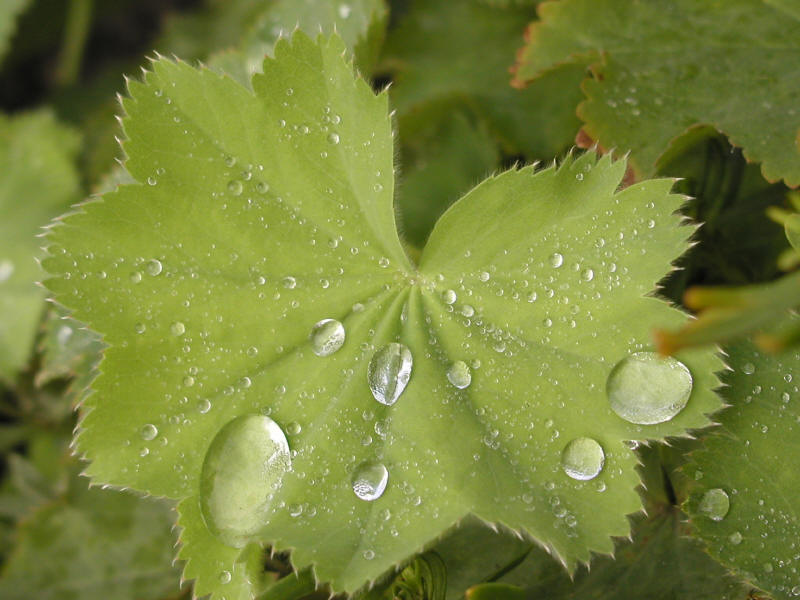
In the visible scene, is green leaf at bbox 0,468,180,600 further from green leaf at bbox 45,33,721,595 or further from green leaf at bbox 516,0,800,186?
green leaf at bbox 516,0,800,186

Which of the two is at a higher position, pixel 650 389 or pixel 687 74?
pixel 687 74

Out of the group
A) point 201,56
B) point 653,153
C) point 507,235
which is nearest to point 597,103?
point 653,153

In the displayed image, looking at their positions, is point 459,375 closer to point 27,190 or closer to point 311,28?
point 311,28

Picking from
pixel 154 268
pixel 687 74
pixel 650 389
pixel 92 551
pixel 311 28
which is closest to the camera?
pixel 650 389

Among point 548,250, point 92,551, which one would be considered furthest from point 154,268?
point 92,551

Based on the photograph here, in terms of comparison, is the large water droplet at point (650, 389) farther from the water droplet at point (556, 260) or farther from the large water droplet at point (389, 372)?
the large water droplet at point (389, 372)

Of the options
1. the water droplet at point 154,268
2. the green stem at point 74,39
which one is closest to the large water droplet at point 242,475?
the water droplet at point 154,268

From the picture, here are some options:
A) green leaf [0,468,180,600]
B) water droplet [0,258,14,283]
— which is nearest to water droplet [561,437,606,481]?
green leaf [0,468,180,600]
